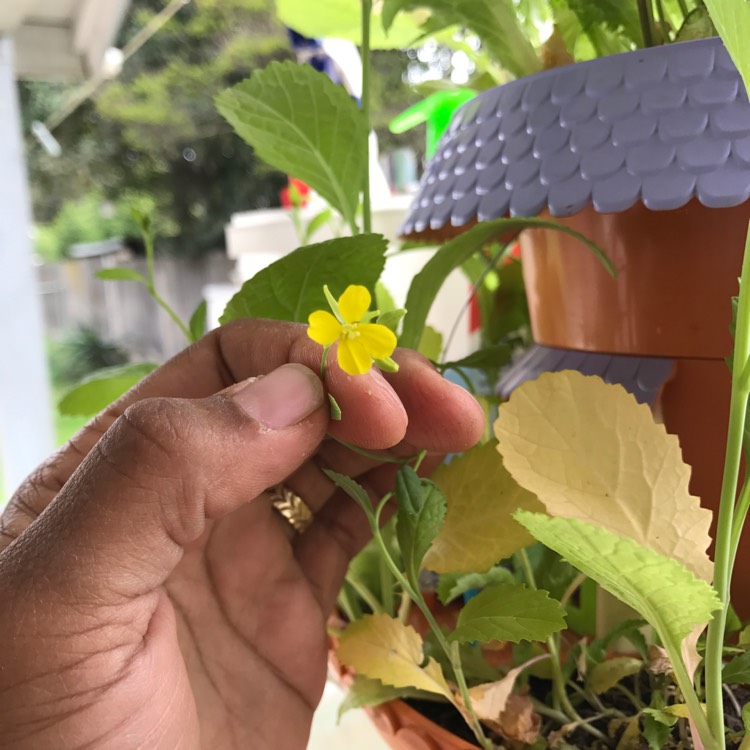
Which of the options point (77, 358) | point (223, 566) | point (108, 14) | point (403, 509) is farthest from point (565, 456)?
point (77, 358)

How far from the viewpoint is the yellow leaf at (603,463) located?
0.65 feet

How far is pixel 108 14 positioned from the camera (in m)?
1.20

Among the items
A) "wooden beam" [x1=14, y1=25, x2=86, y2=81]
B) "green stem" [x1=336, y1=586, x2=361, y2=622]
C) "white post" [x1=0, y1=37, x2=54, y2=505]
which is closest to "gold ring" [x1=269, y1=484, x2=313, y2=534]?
"green stem" [x1=336, y1=586, x2=361, y2=622]

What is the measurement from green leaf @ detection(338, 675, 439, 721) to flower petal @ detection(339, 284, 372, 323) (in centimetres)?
17

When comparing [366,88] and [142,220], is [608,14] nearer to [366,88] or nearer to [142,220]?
[366,88]

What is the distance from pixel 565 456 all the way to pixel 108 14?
1.32 metres

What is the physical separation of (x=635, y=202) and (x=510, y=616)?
16 centimetres

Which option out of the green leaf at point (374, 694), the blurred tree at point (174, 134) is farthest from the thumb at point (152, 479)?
the blurred tree at point (174, 134)

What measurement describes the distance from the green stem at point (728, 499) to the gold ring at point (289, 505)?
0.22 meters

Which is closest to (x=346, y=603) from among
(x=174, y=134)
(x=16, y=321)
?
(x=16, y=321)

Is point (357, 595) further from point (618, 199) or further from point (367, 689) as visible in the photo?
point (618, 199)

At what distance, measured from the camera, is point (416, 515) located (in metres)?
0.23

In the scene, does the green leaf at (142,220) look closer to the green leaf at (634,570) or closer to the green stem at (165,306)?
the green stem at (165,306)

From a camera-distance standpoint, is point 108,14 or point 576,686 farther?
point 108,14
